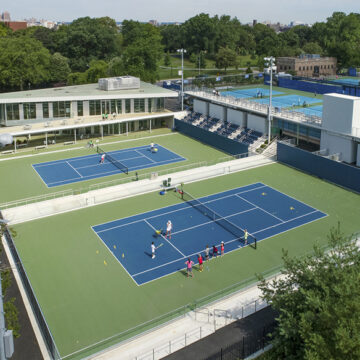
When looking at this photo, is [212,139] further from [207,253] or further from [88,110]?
[207,253]

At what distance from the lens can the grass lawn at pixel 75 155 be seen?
3528cm

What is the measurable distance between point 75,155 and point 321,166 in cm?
2434

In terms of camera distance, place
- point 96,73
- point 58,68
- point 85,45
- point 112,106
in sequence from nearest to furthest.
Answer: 1. point 112,106
2. point 96,73
3. point 58,68
4. point 85,45

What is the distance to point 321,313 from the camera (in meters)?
13.3

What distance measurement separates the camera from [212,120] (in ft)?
175

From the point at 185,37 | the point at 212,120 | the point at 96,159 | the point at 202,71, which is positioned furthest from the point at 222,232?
the point at 185,37

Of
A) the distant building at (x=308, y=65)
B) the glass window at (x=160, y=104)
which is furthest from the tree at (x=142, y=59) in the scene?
the distant building at (x=308, y=65)

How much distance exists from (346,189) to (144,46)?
45045mm

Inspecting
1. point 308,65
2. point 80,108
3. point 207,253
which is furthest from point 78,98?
point 308,65

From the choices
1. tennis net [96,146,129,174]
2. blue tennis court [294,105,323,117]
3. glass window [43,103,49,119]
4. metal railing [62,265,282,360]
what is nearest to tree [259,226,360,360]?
metal railing [62,265,282,360]

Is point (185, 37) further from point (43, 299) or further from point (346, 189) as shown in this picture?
point (43, 299)

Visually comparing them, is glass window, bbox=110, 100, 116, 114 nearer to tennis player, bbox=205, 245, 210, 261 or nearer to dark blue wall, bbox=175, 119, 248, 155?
dark blue wall, bbox=175, 119, 248, 155

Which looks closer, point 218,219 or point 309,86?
point 218,219

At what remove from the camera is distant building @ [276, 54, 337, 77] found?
270ft
